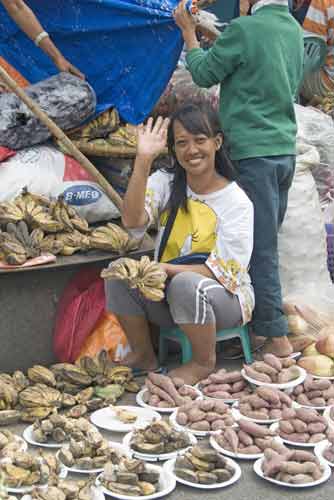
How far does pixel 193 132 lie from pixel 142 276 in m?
0.74

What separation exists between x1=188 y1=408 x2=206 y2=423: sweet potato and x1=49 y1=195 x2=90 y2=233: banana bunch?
1.27 meters

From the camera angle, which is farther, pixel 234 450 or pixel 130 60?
pixel 130 60

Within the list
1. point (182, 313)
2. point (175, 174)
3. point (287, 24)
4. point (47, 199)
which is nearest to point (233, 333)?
point (182, 313)

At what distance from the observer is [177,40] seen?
15.4 feet

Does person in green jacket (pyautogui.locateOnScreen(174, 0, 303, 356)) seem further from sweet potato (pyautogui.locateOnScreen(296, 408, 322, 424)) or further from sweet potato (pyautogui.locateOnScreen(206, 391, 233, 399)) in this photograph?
sweet potato (pyautogui.locateOnScreen(296, 408, 322, 424))

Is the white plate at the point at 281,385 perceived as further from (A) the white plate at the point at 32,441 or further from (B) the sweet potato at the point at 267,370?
(A) the white plate at the point at 32,441

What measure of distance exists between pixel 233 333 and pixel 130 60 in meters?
1.73

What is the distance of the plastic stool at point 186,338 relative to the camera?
159 inches

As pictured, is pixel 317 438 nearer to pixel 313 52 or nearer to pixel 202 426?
pixel 202 426

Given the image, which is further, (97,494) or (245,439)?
(245,439)

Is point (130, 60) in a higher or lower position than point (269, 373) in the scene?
higher

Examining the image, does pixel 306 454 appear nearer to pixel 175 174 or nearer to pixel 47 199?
pixel 175 174

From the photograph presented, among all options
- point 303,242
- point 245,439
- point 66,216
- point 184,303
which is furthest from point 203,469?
point 303,242

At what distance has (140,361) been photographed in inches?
161
